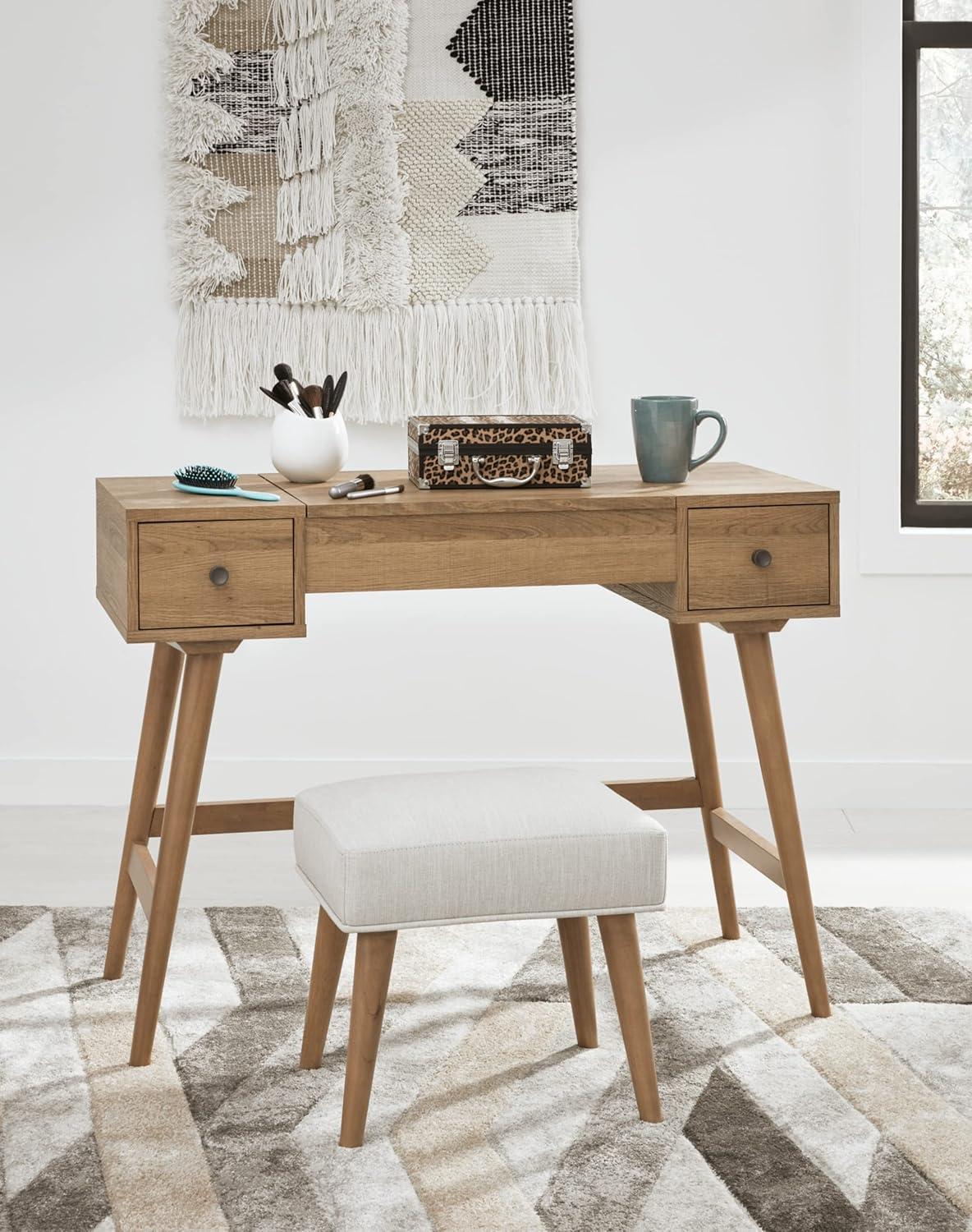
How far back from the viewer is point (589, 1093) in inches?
75.3

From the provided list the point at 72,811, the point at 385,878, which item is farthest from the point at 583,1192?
the point at 72,811

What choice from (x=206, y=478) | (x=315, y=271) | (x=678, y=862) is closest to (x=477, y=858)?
(x=206, y=478)

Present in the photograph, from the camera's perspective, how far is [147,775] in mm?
2248

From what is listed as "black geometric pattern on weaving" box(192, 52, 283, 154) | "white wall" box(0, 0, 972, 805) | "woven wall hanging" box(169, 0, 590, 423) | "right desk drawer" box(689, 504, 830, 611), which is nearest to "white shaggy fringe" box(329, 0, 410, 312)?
"woven wall hanging" box(169, 0, 590, 423)

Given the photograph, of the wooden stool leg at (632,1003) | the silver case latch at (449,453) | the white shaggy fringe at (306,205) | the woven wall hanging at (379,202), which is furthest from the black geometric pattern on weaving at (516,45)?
the wooden stool leg at (632,1003)

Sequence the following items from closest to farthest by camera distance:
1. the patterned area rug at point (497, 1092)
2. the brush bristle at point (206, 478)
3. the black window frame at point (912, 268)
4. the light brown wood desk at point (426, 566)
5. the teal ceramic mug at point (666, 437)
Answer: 1. the patterned area rug at point (497, 1092)
2. the light brown wood desk at point (426, 566)
3. the brush bristle at point (206, 478)
4. the teal ceramic mug at point (666, 437)
5. the black window frame at point (912, 268)

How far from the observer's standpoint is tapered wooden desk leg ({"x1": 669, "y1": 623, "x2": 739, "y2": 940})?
2.41 meters

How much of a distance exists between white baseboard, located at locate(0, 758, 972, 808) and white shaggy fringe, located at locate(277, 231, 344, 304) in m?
1.03

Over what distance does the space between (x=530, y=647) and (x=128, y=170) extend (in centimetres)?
134

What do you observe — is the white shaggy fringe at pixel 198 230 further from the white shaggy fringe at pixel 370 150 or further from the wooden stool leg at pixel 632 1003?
the wooden stool leg at pixel 632 1003

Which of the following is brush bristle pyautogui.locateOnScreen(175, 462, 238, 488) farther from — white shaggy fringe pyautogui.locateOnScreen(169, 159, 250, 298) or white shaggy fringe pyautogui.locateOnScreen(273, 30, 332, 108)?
white shaggy fringe pyautogui.locateOnScreen(273, 30, 332, 108)

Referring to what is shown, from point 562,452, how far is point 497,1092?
872 mm

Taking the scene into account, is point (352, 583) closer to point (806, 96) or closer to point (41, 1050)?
point (41, 1050)

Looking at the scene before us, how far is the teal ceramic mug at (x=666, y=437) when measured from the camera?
2.13m
